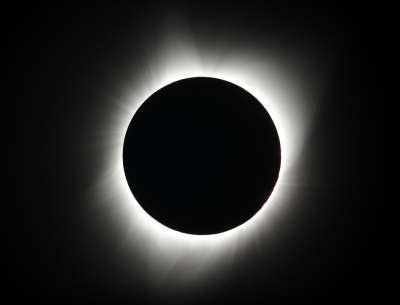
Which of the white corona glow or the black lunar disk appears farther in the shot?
the white corona glow

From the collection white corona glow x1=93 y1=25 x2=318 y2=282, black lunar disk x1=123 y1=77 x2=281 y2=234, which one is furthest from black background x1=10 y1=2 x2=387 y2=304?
black lunar disk x1=123 y1=77 x2=281 y2=234

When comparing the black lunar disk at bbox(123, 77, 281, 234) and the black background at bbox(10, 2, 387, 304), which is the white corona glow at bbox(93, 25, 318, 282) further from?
the black lunar disk at bbox(123, 77, 281, 234)

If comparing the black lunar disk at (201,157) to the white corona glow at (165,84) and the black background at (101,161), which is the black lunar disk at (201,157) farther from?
the black background at (101,161)

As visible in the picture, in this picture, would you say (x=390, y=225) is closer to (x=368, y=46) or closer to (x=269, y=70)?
(x=368, y=46)

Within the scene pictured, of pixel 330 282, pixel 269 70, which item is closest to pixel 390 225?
pixel 330 282

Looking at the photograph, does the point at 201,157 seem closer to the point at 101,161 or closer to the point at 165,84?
the point at 165,84

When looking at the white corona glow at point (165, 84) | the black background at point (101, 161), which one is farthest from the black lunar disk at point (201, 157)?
the black background at point (101, 161)
